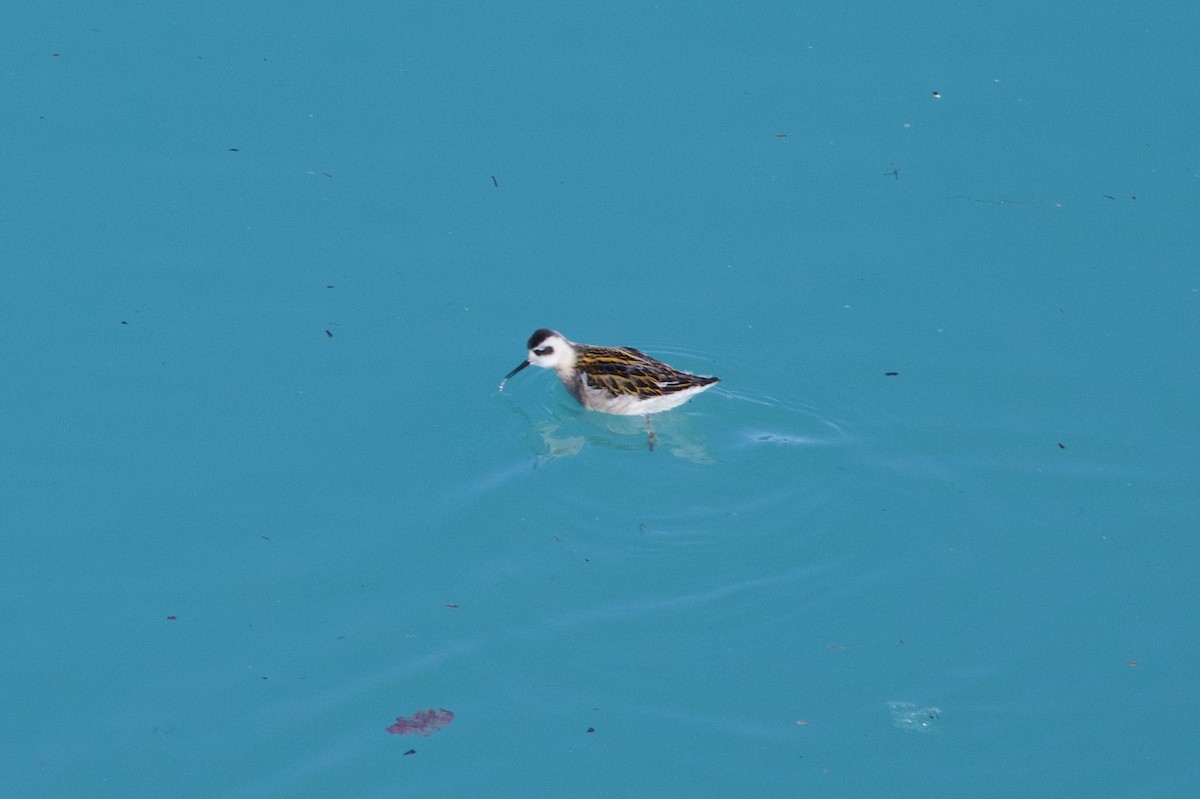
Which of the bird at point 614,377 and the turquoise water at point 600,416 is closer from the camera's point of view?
the turquoise water at point 600,416

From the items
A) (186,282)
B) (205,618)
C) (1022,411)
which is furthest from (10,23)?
(1022,411)

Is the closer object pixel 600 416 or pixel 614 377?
pixel 614 377

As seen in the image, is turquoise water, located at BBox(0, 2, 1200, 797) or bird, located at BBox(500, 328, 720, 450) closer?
turquoise water, located at BBox(0, 2, 1200, 797)

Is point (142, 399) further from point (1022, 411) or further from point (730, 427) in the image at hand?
point (1022, 411)

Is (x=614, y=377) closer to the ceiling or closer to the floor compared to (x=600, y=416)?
closer to the ceiling
